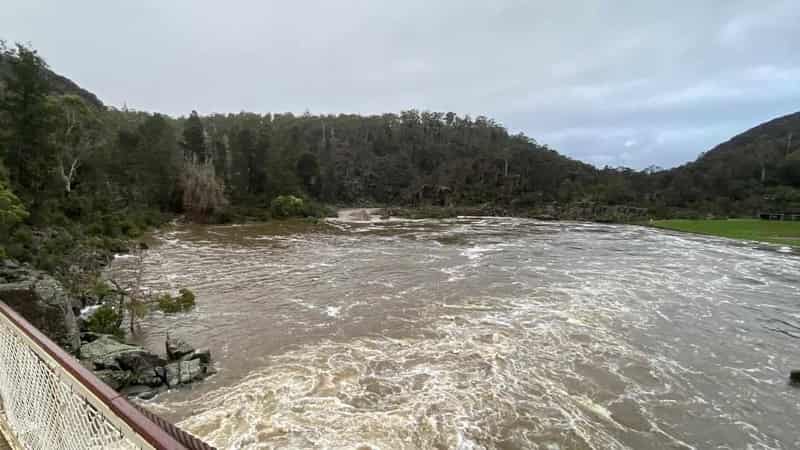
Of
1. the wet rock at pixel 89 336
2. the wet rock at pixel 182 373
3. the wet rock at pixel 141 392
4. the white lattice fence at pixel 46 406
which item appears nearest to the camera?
the white lattice fence at pixel 46 406

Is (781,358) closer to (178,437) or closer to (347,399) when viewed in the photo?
(347,399)

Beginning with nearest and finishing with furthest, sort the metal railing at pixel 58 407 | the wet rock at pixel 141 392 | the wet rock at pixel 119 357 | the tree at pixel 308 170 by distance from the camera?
the metal railing at pixel 58 407
the wet rock at pixel 141 392
the wet rock at pixel 119 357
the tree at pixel 308 170

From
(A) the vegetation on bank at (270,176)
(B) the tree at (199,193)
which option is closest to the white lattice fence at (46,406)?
(A) the vegetation on bank at (270,176)

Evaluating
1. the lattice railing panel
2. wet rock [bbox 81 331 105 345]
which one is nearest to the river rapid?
wet rock [bbox 81 331 105 345]

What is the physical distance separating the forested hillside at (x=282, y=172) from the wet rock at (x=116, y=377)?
786 centimetres

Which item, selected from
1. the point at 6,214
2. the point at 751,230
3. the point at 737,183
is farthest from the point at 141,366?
the point at 737,183

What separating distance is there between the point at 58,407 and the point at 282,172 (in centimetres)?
4810

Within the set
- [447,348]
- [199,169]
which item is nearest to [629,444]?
A: [447,348]

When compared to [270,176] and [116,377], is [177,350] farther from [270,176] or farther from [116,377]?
[270,176]

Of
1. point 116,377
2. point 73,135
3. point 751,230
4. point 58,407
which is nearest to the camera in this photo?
point 58,407

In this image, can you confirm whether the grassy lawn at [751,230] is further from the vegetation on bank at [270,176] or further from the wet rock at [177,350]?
the wet rock at [177,350]

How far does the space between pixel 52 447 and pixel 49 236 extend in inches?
697

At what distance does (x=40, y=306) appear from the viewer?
17.9 ft

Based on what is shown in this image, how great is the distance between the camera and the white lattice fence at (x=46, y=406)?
197cm
